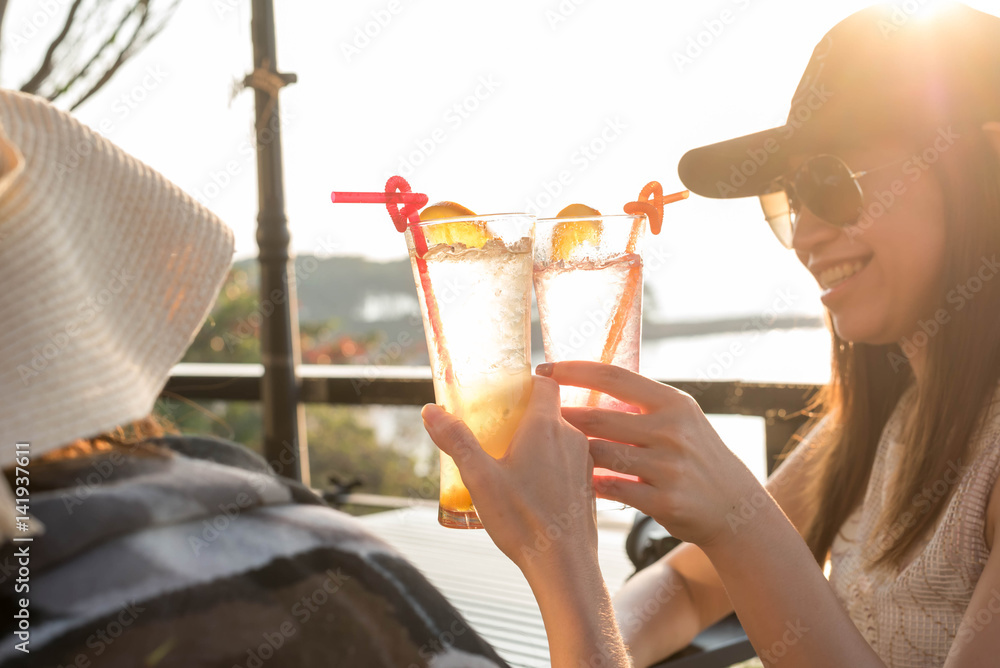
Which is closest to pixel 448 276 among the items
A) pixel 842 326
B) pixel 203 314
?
pixel 203 314

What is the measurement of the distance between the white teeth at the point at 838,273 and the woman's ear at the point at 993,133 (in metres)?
0.32

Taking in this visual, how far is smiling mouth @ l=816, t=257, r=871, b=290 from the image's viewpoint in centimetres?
167

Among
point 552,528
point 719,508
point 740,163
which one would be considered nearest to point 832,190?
point 740,163

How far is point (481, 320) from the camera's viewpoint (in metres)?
1.20

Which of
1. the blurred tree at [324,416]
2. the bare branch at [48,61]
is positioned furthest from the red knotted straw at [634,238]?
the blurred tree at [324,416]

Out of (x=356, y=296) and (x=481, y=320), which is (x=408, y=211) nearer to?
(x=481, y=320)

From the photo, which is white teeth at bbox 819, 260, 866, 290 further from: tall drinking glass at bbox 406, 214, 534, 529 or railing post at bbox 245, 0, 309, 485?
railing post at bbox 245, 0, 309, 485

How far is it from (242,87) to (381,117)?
25.2 inches

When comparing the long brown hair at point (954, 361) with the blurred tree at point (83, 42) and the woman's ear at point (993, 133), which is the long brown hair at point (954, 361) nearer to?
the woman's ear at point (993, 133)

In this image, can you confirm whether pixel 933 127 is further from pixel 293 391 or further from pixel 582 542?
pixel 293 391

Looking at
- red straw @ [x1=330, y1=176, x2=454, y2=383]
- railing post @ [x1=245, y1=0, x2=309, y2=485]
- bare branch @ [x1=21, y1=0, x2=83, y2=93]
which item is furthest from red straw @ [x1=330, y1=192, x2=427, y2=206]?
bare branch @ [x1=21, y1=0, x2=83, y2=93]

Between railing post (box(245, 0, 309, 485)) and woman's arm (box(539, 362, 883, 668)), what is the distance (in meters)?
2.42

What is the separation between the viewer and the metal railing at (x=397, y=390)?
2.40 metres

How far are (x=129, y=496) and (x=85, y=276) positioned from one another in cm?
22
